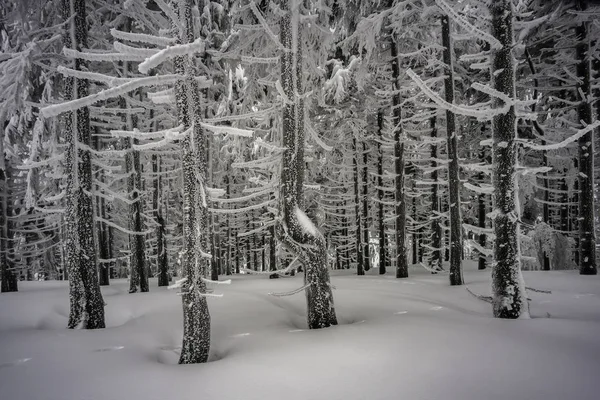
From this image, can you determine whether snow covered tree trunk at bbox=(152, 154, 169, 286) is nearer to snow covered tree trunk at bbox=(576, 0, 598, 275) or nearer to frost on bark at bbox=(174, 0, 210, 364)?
frost on bark at bbox=(174, 0, 210, 364)

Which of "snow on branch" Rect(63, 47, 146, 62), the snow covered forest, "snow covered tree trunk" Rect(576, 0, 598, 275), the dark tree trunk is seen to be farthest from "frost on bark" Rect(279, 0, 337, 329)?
the dark tree trunk

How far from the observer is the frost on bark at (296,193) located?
686 centimetres

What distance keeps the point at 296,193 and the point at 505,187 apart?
4038 millimetres

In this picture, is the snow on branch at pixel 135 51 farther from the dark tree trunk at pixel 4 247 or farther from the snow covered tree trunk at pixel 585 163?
the dark tree trunk at pixel 4 247

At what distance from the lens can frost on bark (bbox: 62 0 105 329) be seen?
25.1ft

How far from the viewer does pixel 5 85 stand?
8.62 metres

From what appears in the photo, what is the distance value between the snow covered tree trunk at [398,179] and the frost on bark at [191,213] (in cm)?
1027

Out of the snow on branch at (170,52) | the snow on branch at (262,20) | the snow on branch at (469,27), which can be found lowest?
the snow on branch at (170,52)

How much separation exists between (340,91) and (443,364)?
920 cm

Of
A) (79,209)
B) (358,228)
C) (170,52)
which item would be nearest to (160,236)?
(79,209)

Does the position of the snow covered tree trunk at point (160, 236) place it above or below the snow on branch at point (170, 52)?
below

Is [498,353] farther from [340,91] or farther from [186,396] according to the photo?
[340,91]

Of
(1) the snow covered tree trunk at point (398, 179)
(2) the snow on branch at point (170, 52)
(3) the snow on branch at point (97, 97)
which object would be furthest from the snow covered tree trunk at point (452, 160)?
(3) the snow on branch at point (97, 97)

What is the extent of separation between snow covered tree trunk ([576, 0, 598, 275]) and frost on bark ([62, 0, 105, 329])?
1520 cm
